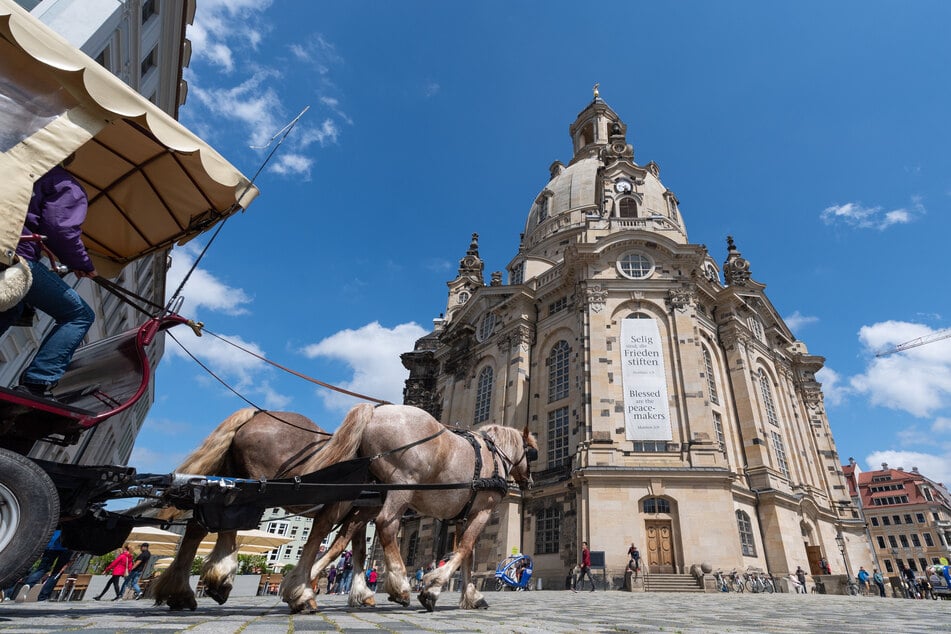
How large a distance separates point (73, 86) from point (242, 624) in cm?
439

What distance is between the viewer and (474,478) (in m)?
6.79

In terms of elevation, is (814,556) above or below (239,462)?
above

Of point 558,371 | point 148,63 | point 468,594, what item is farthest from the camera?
point 558,371

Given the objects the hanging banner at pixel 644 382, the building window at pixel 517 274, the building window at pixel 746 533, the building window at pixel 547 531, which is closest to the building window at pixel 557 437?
the building window at pixel 547 531

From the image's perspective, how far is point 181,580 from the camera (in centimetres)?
562

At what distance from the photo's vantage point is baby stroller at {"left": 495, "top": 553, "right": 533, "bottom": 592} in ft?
66.5

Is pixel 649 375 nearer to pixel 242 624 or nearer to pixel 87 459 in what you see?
pixel 242 624

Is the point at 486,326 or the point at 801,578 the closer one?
the point at 801,578

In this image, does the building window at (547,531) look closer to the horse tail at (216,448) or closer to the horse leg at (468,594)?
the horse leg at (468,594)

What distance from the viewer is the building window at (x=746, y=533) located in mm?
22859

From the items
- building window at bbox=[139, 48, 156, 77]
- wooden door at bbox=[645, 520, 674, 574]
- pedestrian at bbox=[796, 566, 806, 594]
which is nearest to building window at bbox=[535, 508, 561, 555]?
wooden door at bbox=[645, 520, 674, 574]

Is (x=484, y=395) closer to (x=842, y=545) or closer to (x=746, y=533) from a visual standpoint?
(x=746, y=533)

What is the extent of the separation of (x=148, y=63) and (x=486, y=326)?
24.3 metres

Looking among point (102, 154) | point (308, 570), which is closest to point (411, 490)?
point (308, 570)
